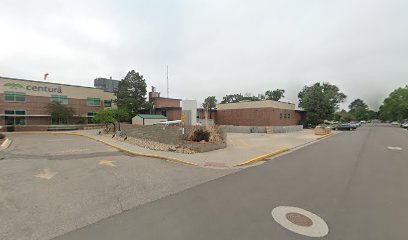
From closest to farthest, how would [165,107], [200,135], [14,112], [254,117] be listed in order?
[200,135], [254,117], [14,112], [165,107]

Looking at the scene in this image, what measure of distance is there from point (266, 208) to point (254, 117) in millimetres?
25912

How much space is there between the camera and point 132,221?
3.77m

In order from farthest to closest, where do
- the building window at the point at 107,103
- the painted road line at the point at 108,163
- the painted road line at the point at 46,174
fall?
1. the building window at the point at 107,103
2. the painted road line at the point at 108,163
3. the painted road line at the point at 46,174

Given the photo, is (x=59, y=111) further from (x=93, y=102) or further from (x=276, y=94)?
(x=276, y=94)

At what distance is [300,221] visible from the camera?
3.78 meters

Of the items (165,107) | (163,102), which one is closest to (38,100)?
(163,102)

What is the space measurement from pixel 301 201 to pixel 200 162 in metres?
5.08

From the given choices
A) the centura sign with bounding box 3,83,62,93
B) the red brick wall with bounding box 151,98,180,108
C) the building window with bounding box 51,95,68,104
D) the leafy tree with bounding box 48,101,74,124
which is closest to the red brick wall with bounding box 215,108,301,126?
the red brick wall with bounding box 151,98,180,108

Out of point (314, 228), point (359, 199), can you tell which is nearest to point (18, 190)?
point (314, 228)

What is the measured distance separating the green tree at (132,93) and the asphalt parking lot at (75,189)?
2481cm

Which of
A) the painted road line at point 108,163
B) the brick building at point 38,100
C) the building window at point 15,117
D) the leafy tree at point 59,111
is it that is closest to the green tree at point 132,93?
the brick building at point 38,100

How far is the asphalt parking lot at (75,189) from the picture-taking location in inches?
148

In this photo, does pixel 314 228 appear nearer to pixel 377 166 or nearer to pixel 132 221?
pixel 132 221

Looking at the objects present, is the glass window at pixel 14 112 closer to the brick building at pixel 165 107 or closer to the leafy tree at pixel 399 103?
the brick building at pixel 165 107
